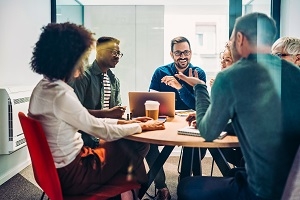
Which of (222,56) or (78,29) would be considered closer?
(78,29)

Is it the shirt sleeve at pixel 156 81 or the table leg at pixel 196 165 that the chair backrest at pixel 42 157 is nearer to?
the table leg at pixel 196 165

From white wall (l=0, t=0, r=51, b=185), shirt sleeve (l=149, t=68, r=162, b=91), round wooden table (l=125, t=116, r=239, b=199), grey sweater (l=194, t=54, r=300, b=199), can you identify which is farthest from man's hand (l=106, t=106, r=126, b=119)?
white wall (l=0, t=0, r=51, b=185)

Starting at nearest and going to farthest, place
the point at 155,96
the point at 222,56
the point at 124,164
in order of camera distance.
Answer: the point at 124,164, the point at 155,96, the point at 222,56

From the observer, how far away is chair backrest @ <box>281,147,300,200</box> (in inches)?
42.5

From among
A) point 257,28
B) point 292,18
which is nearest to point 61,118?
point 257,28

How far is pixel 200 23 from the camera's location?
384cm

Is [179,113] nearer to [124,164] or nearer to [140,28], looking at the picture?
[124,164]

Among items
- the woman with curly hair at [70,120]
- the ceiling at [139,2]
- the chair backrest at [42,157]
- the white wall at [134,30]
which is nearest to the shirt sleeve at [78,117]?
the woman with curly hair at [70,120]

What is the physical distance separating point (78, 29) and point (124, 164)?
71cm

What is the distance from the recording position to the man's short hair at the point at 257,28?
3.95ft

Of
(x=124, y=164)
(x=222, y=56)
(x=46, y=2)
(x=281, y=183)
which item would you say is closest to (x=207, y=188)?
(x=281, y=183)

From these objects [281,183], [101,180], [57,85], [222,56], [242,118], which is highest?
[222,56]

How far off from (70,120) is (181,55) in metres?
1.54

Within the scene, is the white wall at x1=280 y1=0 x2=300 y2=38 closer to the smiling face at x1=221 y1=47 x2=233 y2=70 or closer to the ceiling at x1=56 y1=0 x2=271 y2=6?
the ceiling at x1=56 y1=0 x2=271 y2=6
